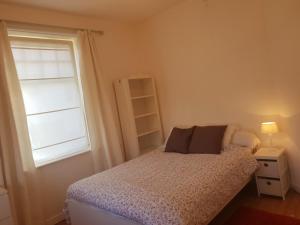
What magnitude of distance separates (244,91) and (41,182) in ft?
8.79

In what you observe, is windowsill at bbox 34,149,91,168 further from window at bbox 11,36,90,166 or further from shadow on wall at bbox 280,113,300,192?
shadow on wall at bbox 280,113,300,192

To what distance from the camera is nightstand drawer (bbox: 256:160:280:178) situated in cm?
275

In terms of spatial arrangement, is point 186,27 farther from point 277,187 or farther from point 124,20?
point 277,187

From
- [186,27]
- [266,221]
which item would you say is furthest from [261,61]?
[266,221]

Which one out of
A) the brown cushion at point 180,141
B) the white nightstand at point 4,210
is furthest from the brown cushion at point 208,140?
the white nightstand at point 4,210

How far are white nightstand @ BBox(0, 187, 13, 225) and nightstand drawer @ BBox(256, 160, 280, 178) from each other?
101 inches

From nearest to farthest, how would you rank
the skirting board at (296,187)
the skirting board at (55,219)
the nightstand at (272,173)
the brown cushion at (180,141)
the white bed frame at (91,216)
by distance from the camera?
the white bed frame at (91,216) → the nightstand at (272,173) → the skirting board at (296,187) → the skirting board at (55,219) → the brown cushion at (180,141)

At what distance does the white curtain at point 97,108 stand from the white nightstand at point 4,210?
125cm

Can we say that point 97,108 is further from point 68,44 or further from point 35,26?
point 35,26

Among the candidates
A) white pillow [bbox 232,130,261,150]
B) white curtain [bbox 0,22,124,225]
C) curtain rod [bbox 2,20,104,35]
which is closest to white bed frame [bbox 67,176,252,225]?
white curtain [bbox 0,22,124,225]

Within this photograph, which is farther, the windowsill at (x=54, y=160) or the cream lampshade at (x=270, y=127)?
the windowsill at (x=54, y=160)

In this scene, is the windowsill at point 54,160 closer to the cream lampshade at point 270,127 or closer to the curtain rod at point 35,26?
the curtain rod at point 35,26

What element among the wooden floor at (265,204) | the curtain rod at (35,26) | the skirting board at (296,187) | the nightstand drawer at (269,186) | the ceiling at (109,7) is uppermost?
the ceiling at (109,7)

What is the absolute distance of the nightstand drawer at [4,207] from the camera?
2.27 meters
